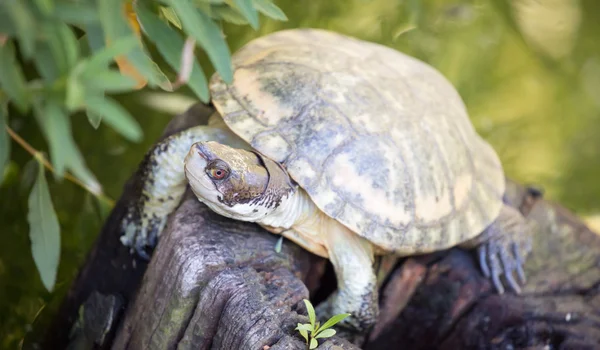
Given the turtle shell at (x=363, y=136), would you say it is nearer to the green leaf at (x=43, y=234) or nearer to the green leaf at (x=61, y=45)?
the green leaf at (x=43, y=234)

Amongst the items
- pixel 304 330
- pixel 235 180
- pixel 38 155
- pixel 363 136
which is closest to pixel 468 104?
pixel 363 136

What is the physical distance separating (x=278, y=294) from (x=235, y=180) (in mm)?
291

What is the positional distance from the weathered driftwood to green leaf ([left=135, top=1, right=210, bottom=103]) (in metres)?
0.52

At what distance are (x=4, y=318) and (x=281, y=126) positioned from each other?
49.9 inches

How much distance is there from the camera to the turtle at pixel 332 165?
1.51 metres

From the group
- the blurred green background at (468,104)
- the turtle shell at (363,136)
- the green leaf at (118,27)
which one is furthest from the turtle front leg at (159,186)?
the green leaf at (118,27)

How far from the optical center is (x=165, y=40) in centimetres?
103

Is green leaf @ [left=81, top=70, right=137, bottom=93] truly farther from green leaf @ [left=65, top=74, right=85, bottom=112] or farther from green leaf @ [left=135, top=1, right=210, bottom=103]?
green leaf @ [left=135, top=1, right=210, bottom=103]

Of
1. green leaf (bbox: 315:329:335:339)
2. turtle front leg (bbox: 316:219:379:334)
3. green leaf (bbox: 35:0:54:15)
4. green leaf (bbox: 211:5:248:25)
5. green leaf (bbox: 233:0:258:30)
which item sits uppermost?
green leaf (bbox: 35:0:54:15)

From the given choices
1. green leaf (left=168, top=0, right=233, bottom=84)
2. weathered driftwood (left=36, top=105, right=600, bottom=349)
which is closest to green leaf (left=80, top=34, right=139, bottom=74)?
green leaf (left=168, top=0, right=233, bottom=84)

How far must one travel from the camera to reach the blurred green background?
218 centimetres

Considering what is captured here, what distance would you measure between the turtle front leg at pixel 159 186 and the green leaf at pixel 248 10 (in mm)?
627

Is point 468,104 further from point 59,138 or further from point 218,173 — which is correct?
point 59,138

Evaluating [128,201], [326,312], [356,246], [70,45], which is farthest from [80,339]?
[70,45]
